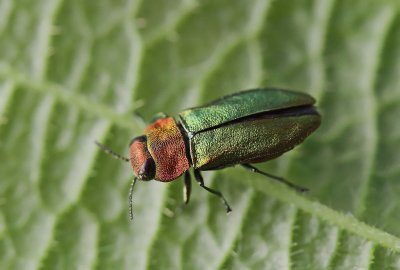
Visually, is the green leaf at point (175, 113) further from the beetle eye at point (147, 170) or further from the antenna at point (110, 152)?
the beetle eye at point (147, 170)

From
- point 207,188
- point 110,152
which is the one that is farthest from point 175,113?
point 207,188

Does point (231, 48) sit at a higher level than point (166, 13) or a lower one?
lower

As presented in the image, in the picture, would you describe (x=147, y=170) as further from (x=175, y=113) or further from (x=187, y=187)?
(x=175, y=113)

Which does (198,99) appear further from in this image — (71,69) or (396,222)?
(396,222)

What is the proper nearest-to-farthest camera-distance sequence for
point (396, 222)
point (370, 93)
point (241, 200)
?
1. point (396, 222)
2. point (241, 200)
3. point (370, 93)

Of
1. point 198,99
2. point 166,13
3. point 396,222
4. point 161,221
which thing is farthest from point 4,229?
point 396,222

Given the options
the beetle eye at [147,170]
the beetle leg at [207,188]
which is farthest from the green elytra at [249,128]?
the beetle eye at [147,170]
